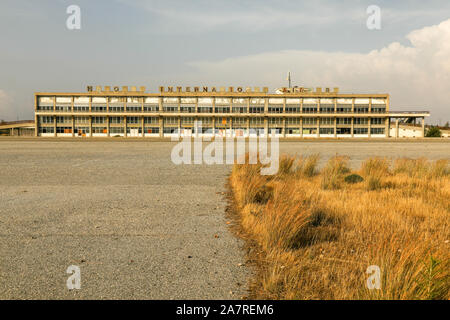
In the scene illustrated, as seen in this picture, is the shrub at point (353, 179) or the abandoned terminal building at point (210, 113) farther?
the abandoned terminal building at point (210, 113)

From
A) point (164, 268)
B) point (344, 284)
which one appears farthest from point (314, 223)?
point (164, 268)

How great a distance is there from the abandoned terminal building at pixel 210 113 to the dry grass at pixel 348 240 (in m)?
83.0

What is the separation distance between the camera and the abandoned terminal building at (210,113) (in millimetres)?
91250

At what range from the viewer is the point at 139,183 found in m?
10.8

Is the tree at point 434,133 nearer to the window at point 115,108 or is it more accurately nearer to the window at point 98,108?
the window at point 115,108

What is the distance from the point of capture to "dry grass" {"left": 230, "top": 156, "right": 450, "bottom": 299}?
324 cm

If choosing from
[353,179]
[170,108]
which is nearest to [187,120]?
[170,108]

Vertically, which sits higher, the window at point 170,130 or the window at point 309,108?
the window at point 309,108

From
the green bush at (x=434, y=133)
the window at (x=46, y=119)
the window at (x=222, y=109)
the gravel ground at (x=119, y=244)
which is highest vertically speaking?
the window at (x=222, y=109)

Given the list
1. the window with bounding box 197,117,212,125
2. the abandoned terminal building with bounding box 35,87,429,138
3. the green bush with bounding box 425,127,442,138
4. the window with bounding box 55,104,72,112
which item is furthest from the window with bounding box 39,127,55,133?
the green bush with bounding box 425,127,442,138

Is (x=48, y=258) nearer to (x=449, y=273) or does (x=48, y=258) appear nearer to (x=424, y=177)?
(x=449, y=273)

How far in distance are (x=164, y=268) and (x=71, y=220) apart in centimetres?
313

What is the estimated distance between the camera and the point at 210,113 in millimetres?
91500

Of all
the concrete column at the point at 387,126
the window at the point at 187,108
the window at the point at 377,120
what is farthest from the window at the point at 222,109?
the concrete column at the point at 387,126
